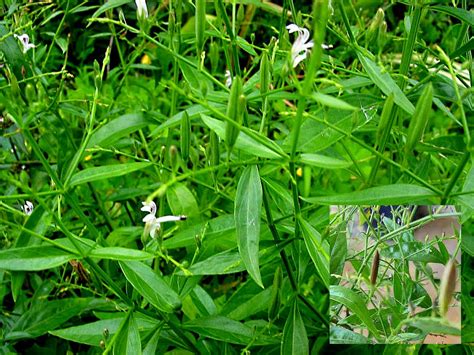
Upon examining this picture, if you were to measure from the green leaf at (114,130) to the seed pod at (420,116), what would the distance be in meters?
0.35

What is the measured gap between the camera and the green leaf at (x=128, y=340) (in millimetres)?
708

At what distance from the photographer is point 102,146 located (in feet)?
2.80

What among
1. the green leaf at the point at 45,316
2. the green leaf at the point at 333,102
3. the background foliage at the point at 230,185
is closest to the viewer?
the green leaf at the point at 333,102

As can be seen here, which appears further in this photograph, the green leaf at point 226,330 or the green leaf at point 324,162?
the green leaf at point 226,330

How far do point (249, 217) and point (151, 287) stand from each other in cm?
13

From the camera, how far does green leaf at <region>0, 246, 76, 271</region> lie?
27.2 inches

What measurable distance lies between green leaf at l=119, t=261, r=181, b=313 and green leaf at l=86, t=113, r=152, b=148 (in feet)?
0.51

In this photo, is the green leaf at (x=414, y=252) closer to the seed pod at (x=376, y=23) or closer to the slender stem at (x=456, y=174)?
the slender stem at (x=456, y=174)

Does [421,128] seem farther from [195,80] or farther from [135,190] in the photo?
[135,190]

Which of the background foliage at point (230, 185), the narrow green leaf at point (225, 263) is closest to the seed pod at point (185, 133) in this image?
the background foliage at point (230, 185)

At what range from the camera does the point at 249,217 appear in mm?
670

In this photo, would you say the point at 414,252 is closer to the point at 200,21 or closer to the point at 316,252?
the point at 316,252

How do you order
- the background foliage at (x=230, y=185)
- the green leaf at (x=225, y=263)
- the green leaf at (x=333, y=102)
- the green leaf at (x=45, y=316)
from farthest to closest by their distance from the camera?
the green leaf at (x=45, y=316) < the green leaf at (x=225, y=263) < the background foliage at (x=230, y=185) < the green leaf at (x=333, y=102)

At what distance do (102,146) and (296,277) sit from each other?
0.26 metres
